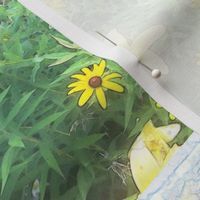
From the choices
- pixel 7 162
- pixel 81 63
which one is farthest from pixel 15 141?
pixel 81 63

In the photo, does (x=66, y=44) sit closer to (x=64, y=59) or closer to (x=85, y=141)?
(x=64, y=59)

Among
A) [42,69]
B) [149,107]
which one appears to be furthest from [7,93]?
[149,107]

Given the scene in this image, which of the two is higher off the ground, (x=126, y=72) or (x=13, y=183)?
(x=126, y=72)

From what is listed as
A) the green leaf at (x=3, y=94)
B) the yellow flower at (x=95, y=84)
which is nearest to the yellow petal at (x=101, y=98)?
the yellow flower at (x=95, y=84)

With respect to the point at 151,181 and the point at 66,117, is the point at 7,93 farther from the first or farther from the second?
the point at 151,181

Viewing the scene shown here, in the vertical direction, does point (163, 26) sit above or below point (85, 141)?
above

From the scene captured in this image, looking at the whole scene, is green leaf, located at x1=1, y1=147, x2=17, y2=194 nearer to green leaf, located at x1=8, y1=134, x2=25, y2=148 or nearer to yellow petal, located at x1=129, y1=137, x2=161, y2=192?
green leaf, located at x1=8, y1=134, x2=25, y2=148
